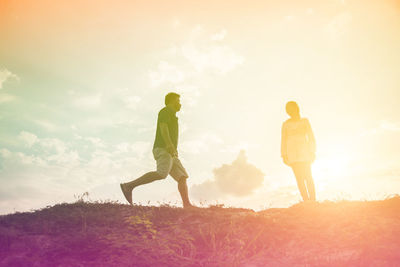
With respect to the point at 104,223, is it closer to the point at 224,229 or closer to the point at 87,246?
the point at 87,246

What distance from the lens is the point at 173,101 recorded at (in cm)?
820

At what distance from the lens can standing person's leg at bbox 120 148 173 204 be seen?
7520mm

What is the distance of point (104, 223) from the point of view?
607 centimetres

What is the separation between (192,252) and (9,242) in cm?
267

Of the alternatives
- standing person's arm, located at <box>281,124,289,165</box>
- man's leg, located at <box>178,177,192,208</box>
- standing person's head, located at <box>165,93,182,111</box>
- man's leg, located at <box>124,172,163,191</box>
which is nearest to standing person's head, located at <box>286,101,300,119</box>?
standing person's arm, located at <box>281,124,289,165</box>

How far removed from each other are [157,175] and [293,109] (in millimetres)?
3805

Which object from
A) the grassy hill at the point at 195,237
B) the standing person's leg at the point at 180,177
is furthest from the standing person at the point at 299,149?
the standing person's leg at the point at 180,177

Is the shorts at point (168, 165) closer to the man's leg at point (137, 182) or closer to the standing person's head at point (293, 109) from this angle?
the man's leg at point (137, 182)

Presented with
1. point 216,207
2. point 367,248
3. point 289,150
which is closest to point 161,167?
point 216,207

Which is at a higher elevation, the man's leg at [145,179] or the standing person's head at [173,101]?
the standing person's head at [173,101]

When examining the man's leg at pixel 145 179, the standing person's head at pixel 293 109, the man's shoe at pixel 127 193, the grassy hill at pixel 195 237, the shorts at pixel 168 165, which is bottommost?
the grassy hill at pixel 195 237

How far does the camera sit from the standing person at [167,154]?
757 cm

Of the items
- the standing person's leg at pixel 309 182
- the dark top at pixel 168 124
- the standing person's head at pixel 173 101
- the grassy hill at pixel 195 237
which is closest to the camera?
the grassy hill at pixel 195 237

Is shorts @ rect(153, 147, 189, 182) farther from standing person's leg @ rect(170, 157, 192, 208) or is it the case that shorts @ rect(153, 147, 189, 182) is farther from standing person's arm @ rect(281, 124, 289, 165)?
standing person's arm @ rect(281, 124, 289, 165)
